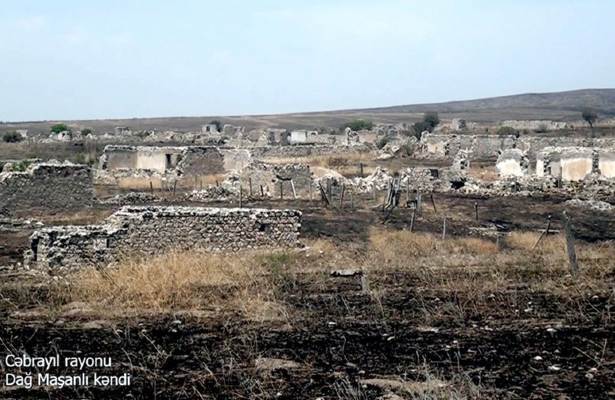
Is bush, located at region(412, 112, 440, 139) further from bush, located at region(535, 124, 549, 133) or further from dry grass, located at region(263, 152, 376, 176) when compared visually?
dry grass, located at region(263, 152, 376, 176)

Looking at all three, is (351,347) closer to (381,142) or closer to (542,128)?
(381,142)

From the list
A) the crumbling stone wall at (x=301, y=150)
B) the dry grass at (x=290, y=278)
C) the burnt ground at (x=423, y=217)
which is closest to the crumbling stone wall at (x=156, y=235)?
the dry grass at (x=290, y=278)

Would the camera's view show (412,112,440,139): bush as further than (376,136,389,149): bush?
Yes

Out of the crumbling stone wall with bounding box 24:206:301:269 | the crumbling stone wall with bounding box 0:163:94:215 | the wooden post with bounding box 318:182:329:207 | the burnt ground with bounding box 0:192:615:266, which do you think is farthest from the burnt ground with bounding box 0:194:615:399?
the wooden post with bounding box 318:182:329:207

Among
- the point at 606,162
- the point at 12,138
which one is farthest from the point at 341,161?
the point at 12,138

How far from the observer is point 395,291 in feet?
34.9

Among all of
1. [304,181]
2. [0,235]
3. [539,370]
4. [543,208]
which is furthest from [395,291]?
[304,181]

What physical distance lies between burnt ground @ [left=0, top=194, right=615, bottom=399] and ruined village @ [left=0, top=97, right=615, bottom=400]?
3cm

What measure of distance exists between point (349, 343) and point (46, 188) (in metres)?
18.5

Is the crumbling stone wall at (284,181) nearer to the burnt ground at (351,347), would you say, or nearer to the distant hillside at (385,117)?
the burnt ground at (351,347)

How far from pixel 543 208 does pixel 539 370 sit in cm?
2064

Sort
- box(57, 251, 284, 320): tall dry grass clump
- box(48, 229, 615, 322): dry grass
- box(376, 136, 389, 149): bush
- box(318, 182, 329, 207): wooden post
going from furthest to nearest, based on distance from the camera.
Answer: box(376, 136, 389, 149): bush < box(318, 182, 329, 207): wooden post < box(48, 229, 615, 322): dry grass < box(57, 251, 284, 320): tall dry grass clump

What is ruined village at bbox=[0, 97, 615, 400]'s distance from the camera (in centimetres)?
658

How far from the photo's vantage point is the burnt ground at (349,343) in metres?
6.27
